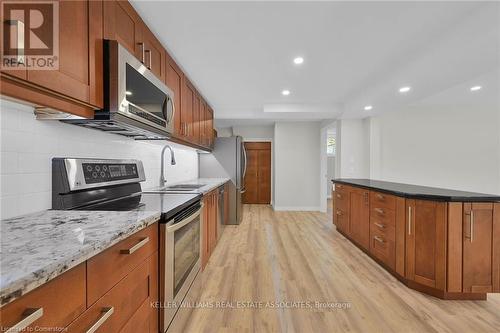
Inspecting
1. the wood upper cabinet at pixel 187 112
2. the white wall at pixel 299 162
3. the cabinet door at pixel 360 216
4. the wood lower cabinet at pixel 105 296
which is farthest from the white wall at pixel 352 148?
the wood lower cabinet at pixel 105 296

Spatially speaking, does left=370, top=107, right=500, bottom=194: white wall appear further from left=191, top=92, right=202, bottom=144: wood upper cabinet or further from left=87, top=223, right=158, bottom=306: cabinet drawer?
left=87, top=223, right=158, bottom=306: cabinet drawer

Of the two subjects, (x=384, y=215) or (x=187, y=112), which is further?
(x=187, y=112)

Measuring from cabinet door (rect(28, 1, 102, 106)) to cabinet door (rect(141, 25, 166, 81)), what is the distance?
0.55m

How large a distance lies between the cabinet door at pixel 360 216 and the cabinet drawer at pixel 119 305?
2.73m

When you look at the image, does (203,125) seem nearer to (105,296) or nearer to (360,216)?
(360,216)

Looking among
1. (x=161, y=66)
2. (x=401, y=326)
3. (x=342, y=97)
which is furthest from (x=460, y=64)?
(x=161, y=66)

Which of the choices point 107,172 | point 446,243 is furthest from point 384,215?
point 107,172

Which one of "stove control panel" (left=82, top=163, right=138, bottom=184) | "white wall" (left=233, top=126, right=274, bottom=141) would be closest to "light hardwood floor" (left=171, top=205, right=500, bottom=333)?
"stove control panel" (left=82, top=163, right=138, bottom=184)

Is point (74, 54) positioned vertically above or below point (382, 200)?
above

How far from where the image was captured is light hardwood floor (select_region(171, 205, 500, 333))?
165cm

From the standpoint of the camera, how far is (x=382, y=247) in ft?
8.36

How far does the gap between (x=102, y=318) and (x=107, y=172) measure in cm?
109

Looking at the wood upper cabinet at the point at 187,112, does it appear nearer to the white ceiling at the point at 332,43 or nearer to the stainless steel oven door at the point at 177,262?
the white ceiling at the point at 332,43

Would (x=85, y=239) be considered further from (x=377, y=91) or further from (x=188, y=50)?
(x=377, y=91)
